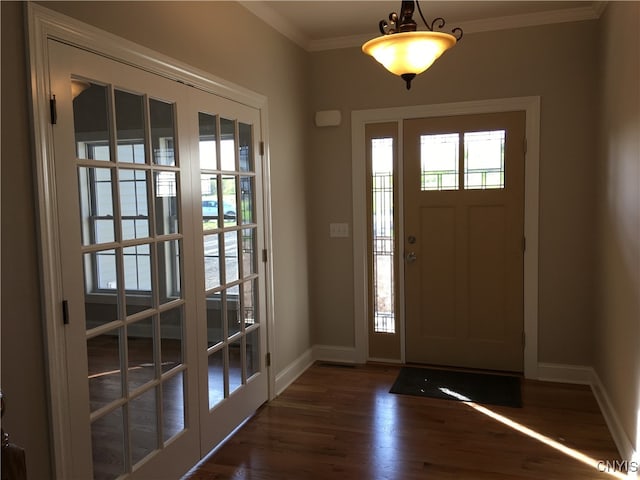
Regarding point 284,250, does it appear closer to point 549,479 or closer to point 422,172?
point 422,172

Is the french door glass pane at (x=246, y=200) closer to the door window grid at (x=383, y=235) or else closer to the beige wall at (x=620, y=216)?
the door window grid at (x=383, y=235)

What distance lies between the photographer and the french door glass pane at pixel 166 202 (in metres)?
2.51

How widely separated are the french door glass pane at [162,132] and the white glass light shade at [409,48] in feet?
3.36

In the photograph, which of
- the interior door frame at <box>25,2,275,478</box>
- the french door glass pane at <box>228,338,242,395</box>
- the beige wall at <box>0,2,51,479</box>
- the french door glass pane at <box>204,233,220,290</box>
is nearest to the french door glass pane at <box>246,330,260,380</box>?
the french door glass pane at <box>228,338,242,395</box>

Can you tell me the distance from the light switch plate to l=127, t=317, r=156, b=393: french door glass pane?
7.22ft

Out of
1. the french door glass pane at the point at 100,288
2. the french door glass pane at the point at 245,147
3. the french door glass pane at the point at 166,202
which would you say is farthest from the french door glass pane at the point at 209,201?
the french door glass pane at the point at 100,288

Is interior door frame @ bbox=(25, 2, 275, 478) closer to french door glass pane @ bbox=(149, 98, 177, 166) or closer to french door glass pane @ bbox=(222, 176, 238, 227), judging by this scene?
french door glass pane @ bbox=(149, 98, 177, 166)

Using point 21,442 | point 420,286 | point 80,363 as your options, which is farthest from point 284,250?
point 21,442

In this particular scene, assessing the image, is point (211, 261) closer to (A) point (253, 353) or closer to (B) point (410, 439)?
(A) point (253, 353)

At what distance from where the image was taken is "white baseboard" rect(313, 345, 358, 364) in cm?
446

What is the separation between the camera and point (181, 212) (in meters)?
2.66

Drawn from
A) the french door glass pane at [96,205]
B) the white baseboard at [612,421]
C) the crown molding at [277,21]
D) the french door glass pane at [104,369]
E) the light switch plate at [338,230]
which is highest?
the crown molding at [277,21]

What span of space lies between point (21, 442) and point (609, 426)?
305 centimetres

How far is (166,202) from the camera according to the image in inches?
101
